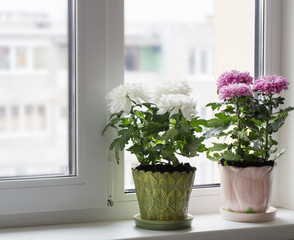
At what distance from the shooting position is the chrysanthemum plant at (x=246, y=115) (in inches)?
53.8

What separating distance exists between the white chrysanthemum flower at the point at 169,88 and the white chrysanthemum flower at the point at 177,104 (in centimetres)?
4

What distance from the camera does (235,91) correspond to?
1335 mm

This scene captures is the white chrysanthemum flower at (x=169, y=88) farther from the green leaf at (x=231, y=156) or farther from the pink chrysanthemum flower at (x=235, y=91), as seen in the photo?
the green leaf at (x=231, y=156)

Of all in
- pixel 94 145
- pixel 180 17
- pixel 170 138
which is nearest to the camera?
pixel 170 138

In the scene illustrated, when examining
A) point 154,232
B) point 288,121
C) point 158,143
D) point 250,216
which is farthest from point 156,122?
point 288,121

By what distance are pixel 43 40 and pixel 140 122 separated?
0.36 meters

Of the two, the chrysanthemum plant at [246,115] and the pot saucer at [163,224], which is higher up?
the chrysanthemum plant at [246,115]

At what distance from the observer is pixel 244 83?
1407 mm

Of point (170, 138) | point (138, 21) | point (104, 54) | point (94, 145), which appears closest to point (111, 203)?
point (94, 145)

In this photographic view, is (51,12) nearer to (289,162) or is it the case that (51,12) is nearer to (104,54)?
(104,54)

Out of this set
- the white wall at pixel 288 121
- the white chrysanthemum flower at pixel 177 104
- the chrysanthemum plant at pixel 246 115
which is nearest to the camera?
the white chrysanthemum flower at pixel 177 104

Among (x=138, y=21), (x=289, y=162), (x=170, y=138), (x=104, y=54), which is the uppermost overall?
(x=138, y=21)

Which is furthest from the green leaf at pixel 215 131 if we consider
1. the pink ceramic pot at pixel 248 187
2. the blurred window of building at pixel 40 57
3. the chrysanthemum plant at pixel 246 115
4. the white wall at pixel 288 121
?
the blurred window of building at pixel 40 57

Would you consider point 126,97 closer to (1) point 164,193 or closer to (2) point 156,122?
(2) point 156,122
